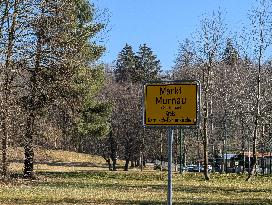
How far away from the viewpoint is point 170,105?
7.95m

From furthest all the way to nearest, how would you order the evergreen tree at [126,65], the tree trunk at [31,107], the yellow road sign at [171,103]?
the evergreen tree at [126,65] → the tree trunk at [31,107] → the yellow road sign at [171,103]

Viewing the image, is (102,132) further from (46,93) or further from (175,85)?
(175,85)

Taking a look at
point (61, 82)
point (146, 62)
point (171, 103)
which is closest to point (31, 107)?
point (61, 82)

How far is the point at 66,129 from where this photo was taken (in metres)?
34.4

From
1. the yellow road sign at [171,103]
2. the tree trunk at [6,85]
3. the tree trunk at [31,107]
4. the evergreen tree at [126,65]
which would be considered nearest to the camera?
the yellow road sign at [171,103]

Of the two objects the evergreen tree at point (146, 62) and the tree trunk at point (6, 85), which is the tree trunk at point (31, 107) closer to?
the tree trunk at point (6, 85)

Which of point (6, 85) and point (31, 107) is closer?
point (6, 85)

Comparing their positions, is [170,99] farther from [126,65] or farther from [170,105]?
[126,65]

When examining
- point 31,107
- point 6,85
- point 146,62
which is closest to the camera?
point 6,85

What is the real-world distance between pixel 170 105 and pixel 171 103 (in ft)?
0.11

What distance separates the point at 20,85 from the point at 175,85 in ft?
52.2

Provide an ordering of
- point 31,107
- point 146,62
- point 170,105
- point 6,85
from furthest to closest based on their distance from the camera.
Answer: point 146,62, point 31,107, point 6,85, point 170,105

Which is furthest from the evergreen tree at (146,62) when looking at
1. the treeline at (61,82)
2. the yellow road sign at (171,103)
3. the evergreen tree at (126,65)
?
the yellow road sign at (171,103)

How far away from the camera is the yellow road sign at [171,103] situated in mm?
7855
